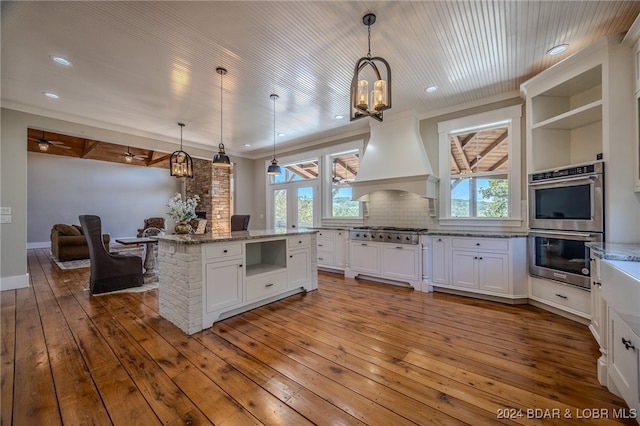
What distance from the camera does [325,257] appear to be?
538 centimetres

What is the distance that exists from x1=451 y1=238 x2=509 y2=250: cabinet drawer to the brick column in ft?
19.2

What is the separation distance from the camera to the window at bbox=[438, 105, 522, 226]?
375cm

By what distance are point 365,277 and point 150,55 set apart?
439 centimetres

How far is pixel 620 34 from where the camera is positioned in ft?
8.16

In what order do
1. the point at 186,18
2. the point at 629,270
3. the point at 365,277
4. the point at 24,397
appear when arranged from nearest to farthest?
the point at 629,270 < the point at 24,397 < the point at 186,18 < the point at 365,277

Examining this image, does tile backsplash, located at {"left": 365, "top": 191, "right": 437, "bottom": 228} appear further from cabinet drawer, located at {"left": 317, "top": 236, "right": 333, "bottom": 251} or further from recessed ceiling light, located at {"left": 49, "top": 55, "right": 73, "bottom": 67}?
recessed ceiling light, located at {"left": 49, "top": 55, "right": 73, "bottom": 67}

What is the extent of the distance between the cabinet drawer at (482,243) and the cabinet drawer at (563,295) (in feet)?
1.83

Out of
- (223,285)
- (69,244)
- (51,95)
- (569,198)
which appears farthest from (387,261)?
(69,244)

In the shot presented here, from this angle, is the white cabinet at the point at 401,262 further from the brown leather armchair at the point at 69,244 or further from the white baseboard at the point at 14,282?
the brown leather armchair at the point at 69,244

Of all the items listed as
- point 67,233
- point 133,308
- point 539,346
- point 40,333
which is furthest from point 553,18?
point 67,233

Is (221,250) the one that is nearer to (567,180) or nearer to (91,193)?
(567,180)

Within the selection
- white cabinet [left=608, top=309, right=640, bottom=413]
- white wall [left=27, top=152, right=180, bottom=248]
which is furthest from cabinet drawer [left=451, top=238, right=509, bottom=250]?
white wall [left=27, top=152, right=180, bottom=248]

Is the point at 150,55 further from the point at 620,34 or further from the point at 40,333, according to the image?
the point at 620,34

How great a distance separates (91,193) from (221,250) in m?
10.0
